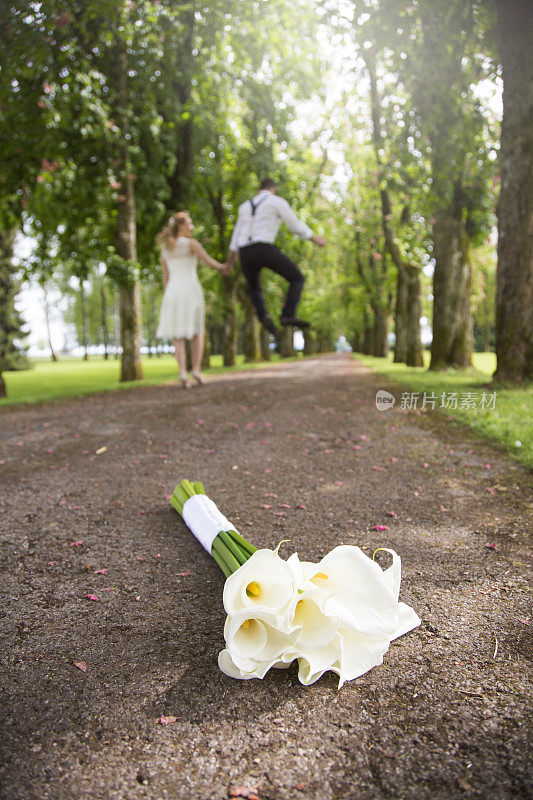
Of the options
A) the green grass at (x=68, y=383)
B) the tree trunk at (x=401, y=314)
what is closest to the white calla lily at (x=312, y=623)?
the green grass at (x=68, y=383)

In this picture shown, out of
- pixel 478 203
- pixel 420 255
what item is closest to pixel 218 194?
pixel 420 255

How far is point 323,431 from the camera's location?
6512 millimetres

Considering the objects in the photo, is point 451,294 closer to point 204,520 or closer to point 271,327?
point 271,327

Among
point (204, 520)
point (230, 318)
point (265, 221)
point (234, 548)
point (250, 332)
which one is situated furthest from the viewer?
point (250, 332)

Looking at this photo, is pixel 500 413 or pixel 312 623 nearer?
pixel 312 623

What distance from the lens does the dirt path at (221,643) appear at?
4.84 feet

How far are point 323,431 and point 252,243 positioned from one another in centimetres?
270

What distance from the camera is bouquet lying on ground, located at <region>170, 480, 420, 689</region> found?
5.71 ft

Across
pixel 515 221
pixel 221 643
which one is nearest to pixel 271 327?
pixel 515 221

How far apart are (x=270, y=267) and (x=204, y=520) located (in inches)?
191

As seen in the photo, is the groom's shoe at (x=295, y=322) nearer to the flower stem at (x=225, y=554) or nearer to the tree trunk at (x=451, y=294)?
the flower stem at (x=225, y=554)

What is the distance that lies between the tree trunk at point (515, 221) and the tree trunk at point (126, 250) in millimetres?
8687

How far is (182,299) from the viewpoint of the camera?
1092 cm

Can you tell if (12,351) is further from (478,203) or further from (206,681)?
(206,681)
